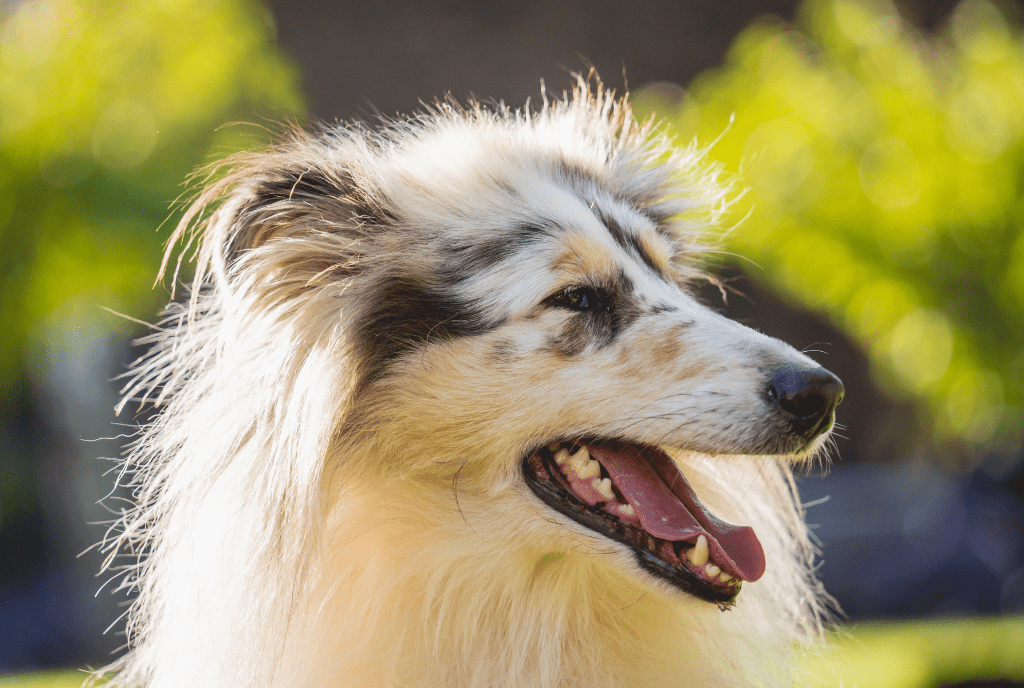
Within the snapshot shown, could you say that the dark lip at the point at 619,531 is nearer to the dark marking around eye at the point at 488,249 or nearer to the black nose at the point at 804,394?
the black nose at the point at 804,394

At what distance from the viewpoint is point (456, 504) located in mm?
2320

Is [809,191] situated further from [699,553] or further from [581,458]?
[699,553]

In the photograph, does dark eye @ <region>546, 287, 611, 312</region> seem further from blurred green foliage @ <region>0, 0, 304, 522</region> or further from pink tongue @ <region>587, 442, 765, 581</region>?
blurred green foliage @ <region>0, 0, 304, 522</region>

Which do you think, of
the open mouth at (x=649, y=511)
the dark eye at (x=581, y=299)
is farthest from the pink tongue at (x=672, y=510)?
the dark eye at (x=581, y=299)

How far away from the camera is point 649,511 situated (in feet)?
7.23

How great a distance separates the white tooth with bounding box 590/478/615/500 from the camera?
2230 millimetres

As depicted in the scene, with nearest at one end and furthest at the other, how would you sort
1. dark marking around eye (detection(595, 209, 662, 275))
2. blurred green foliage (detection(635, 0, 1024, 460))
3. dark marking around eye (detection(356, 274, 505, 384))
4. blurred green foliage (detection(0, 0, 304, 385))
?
dark marking around eye (detection(356, 274, 505, 384)) → dark marking around eye (detection(595, 209, 662, 275)) → blurred green foliage (detection(635, 0, 1024, 460)) → blurred green foliage (detection(0, 0, 304, 385))

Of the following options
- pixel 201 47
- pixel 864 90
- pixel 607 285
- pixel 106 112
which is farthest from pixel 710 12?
pixel 607 285

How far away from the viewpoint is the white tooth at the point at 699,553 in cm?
212

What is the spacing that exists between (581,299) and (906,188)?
4930mm

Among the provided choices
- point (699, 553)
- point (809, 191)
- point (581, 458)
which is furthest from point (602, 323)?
point (809, 191)

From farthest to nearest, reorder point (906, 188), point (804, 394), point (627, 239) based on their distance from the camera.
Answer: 1. point (906, 188)
2. point (627, 239)
3. point (804, 394)

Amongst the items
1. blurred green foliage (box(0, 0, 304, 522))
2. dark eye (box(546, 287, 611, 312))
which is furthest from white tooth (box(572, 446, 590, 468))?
blurred green foliage (box(0, 0, 304, 522))

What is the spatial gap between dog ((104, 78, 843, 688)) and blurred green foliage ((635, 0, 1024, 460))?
13.7ft
